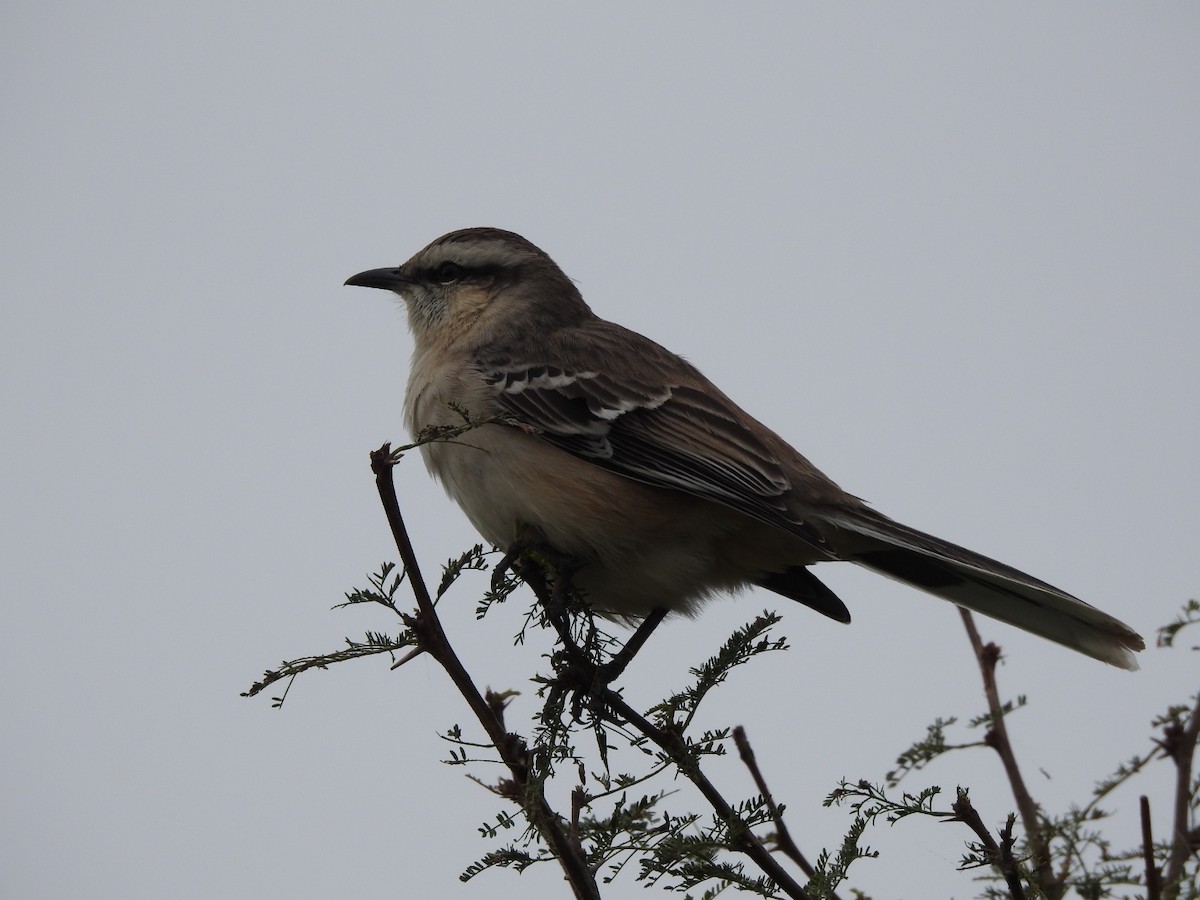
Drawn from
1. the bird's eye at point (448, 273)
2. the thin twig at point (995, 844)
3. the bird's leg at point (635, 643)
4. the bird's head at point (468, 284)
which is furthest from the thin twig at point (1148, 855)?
the bird's eye at point (448, 273)

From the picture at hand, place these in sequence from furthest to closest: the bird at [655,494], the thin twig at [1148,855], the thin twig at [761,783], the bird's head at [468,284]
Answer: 1. the bird's head at [468,284]
2. the bird at [655,494]
3. the thin twig at [761,783]
4. the thin twig at [1148,855]

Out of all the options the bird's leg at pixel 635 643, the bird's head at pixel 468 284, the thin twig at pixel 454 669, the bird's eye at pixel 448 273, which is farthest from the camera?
the bird's eye at pixel 448 273

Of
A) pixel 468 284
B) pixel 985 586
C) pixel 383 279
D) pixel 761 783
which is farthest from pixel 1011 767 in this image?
pixel 383 279

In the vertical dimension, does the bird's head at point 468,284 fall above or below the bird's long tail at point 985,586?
above

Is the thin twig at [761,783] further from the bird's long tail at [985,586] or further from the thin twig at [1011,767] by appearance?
the bird's long tail at [985,586]

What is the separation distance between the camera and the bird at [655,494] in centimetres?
506

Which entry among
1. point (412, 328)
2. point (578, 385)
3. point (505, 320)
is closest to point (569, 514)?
point (578, 385)

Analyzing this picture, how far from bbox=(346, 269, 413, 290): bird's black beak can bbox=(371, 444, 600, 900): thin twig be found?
4.32 m

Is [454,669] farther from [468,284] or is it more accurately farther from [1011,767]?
[468,284]

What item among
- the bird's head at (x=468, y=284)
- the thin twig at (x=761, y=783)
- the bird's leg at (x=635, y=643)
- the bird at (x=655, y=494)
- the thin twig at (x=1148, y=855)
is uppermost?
the bird's head at (x=468, y=284)

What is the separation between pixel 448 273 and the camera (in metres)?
6.85

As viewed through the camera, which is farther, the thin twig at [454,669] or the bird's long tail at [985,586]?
the bird's long tail at [985,586]

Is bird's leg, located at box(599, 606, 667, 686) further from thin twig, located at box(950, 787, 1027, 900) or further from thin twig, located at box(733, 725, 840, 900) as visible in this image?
thin twig, located at box(950, 787, 1027, 900)

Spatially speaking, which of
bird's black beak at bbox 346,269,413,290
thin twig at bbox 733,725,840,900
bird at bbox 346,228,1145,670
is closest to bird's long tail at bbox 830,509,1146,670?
bird at bbox 346,228,1145,670
